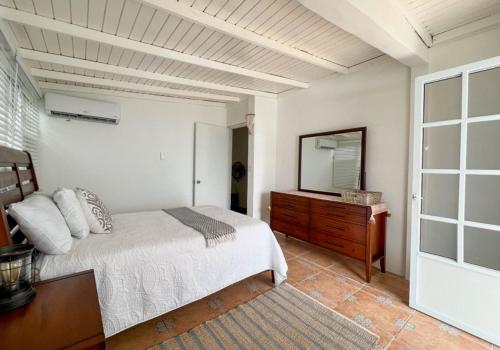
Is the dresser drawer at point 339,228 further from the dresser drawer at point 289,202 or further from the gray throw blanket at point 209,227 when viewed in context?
the gray throw blanket at point 209,227

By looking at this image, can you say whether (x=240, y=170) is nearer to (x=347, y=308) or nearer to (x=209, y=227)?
(x=209, y=227)

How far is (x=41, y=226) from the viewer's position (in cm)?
134

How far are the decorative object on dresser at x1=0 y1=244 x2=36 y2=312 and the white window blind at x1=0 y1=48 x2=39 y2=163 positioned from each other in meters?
1.52

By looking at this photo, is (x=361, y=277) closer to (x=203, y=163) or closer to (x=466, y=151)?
(x=466, y=151)

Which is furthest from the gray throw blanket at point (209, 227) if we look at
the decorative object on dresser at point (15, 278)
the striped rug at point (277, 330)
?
the decorative object on dresser at point (15, 278)

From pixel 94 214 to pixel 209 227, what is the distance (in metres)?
0.91

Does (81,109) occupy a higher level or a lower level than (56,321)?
higher

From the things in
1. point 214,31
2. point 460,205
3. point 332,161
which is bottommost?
point 460,205

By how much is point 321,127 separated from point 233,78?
1.43 m

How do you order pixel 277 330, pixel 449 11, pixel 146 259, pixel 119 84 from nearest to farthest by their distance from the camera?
pixel 146 259 → pixel 277 330 → pixel 449 11 → pixel 119 84

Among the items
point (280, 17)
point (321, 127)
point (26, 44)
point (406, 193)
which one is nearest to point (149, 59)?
point (26, 44)

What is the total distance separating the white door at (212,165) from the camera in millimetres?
4320

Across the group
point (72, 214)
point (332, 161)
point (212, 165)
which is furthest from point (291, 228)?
point (72, 214)

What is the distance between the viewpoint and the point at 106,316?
1.45 meters
